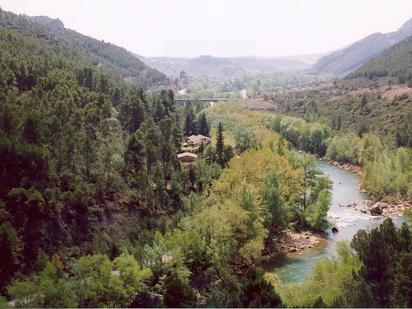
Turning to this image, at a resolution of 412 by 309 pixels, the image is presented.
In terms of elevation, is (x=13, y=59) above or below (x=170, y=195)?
above

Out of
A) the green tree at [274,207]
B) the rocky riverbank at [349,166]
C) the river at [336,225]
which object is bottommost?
the rocky riverbank at [349,166]

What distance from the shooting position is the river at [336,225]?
206 ft

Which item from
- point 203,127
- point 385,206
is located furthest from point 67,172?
point 203,127

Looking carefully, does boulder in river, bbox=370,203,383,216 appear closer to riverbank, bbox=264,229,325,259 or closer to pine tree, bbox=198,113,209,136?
riverbank, bbox=264,229,325,259

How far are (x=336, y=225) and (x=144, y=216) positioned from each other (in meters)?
30.6

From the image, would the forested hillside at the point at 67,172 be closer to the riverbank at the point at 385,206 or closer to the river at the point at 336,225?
the river at the point at 336,225

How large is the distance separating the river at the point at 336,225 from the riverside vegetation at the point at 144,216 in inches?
133

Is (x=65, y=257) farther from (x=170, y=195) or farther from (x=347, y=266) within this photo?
(x=347, y=266)

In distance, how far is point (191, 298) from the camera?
44.8 metres

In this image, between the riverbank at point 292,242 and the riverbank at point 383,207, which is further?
the riverbank at point 383,207

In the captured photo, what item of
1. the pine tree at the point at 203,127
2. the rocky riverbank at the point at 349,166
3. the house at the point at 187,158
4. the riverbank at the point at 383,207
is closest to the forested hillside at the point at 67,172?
the house at the point at 187,158

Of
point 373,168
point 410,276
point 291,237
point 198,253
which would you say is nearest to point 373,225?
point 291,237

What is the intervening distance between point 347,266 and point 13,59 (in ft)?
235

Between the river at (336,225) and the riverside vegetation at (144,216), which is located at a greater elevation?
the riverside vegetation at (144,216)
